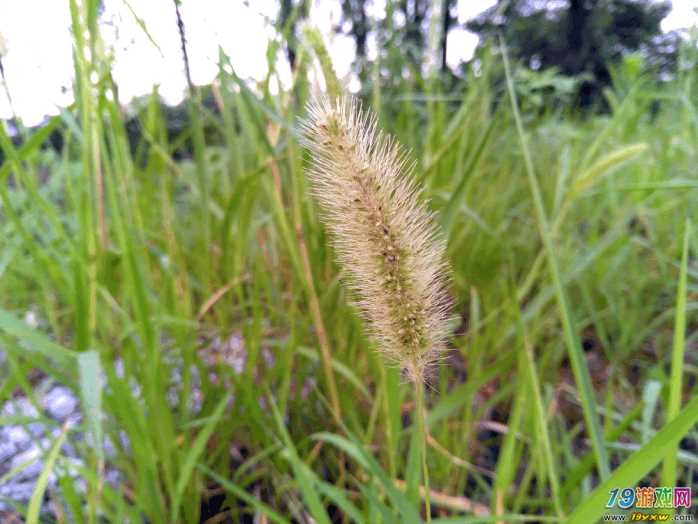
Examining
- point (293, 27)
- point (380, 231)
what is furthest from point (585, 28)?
point (380, 231)

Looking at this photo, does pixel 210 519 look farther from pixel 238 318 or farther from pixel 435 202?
pixel 435 202

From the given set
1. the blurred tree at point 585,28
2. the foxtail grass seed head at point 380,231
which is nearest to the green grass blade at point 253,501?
the foxtail grass seed head at point 380,231

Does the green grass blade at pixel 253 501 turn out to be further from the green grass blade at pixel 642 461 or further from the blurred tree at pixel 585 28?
the blurred tree at pixel 585 28

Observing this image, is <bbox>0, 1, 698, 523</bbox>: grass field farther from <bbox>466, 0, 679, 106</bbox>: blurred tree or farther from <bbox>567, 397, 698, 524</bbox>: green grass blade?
<bbox>466, 0, 679, 106</bbox>: blurred tree

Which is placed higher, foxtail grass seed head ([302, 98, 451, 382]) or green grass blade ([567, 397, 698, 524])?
foxtail grass seed head ([302, 98, 451, 382])

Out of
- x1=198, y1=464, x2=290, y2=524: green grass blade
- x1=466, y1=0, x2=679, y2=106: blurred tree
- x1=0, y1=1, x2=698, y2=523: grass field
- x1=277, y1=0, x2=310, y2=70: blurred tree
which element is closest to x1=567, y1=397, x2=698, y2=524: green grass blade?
x1=0, y1=1, x2=698, y2=523: grass field

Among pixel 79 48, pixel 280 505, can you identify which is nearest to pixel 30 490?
pixel 280 505
